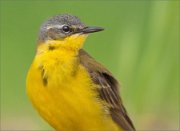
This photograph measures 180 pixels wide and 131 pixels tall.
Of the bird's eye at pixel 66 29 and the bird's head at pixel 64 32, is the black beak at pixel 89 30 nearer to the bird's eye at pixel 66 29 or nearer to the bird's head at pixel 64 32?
the bird's head at pixel 64 32

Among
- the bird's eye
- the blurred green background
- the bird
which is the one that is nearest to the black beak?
the bird

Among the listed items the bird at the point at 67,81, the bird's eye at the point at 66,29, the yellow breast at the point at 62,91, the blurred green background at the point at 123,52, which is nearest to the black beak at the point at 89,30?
the bird at the point at 67,81

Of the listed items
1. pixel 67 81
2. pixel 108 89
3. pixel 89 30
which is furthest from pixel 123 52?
pixel 67 81

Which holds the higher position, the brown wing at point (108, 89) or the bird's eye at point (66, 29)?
the bird's eye at point (66, 29)

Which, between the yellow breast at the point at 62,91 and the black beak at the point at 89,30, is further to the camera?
the black beak at the point at 89,30

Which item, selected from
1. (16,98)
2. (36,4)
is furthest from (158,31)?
(36,4)

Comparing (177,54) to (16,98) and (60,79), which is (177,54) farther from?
(16,98)
